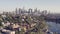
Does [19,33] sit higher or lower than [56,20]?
higher

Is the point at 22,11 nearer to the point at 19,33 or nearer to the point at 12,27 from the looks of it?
the point at 12,27

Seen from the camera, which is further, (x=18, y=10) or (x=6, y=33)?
(x=18, y=10)

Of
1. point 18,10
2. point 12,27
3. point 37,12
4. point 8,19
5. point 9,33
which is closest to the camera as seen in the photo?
point 9,33

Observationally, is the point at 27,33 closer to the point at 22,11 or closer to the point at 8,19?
the point at 8,19

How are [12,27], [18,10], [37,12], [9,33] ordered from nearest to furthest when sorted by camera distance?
1. [9,33]
2. [12,27]
3. [18,10]
4. [37,12]

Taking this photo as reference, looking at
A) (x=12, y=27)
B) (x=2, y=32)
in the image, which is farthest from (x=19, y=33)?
(x=12, y=27)

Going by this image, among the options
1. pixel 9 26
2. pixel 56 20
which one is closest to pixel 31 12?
pixel 56 20

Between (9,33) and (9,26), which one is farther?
(9,26)

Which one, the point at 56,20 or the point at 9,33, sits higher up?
the point at 9,33
